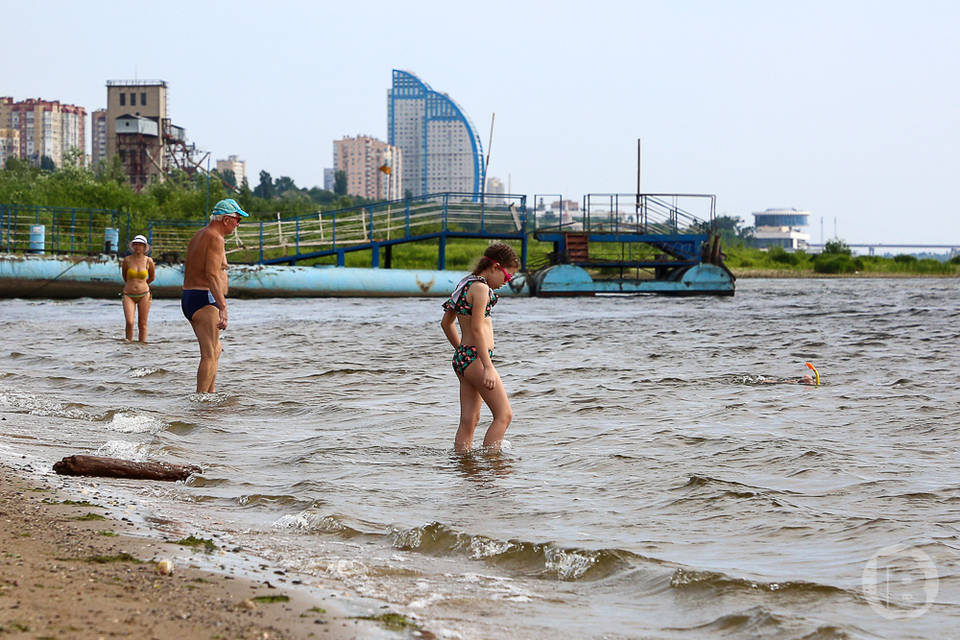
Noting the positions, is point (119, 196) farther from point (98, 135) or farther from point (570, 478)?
point (98, 135)

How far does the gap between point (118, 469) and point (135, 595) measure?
2.68m

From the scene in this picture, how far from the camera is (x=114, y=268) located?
2728cm

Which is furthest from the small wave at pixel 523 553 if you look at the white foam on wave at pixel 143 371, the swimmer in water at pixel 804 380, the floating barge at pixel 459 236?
the floating barge at pixel 459 236

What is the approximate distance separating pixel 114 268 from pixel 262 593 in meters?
25.6

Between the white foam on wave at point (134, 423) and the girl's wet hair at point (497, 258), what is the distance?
2970 millimetres

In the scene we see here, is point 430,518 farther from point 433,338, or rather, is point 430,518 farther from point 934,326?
point 934,326

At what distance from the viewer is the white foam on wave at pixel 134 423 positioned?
762 cm

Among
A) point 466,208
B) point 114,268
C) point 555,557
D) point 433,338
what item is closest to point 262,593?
point 555,557

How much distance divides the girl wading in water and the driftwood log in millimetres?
1702

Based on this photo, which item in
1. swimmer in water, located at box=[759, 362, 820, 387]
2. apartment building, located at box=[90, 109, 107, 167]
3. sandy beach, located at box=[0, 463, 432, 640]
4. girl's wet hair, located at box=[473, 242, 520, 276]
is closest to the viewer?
sandy beach, located at box=[0, 463, 432, 640]

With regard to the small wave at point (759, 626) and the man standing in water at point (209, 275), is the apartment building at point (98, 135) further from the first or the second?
the small wave at point (759, 626)

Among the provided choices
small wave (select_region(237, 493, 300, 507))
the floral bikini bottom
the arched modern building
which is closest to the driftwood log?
small wave (select_region(237, 493, 300, 507))

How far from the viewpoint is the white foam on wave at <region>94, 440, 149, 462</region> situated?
6.41m

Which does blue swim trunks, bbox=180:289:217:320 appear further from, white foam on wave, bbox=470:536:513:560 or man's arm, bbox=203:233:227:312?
white foam on wave, bbox=470:536:513:560
